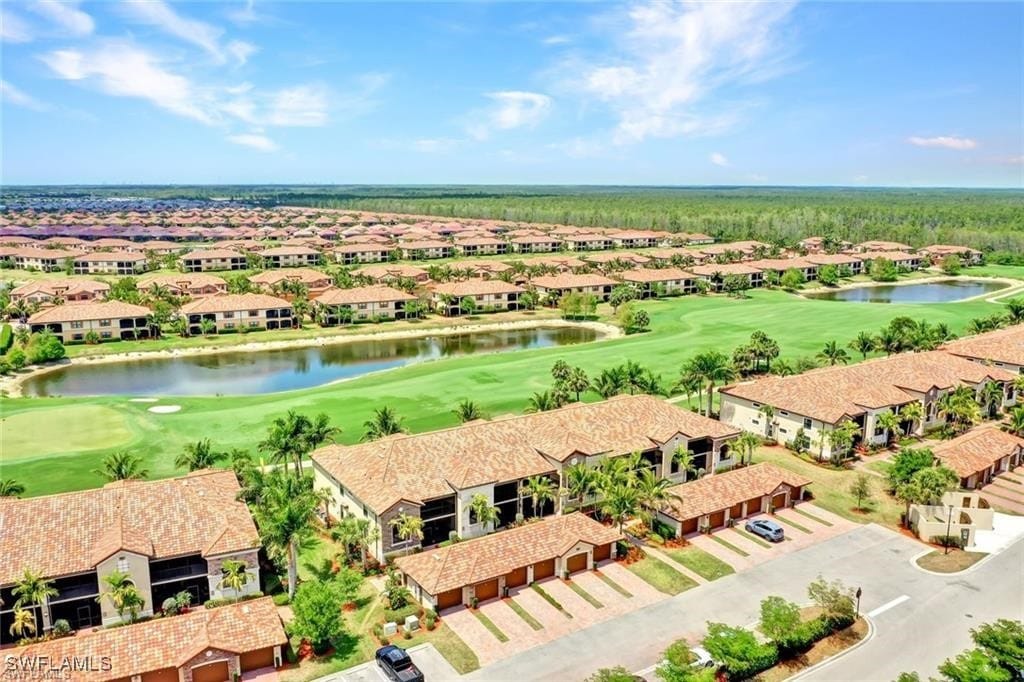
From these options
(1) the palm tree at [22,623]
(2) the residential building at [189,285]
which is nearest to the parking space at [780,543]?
(1) the palm tree at [22,623]

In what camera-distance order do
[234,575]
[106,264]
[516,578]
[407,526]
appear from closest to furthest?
[234,575], [516,578], [407,526], [106,264]

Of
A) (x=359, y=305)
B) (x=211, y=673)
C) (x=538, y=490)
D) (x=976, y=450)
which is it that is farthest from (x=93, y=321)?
(x=976, y=450)

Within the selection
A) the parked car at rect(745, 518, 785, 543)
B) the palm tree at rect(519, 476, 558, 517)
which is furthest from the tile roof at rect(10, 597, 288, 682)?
the parked car at rect(745, 518, 785, 543)

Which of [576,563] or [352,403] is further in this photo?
[352,403]

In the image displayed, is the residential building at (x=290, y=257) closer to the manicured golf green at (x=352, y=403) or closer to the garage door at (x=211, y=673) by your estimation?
the manicured golf green at (x=352, y=403)

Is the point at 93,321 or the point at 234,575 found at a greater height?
the point at 93,321

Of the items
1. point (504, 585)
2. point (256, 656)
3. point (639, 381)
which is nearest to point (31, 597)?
point (256, 656)

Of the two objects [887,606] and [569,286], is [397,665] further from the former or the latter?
[569,286]

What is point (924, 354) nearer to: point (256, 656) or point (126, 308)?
point (256, 656)
